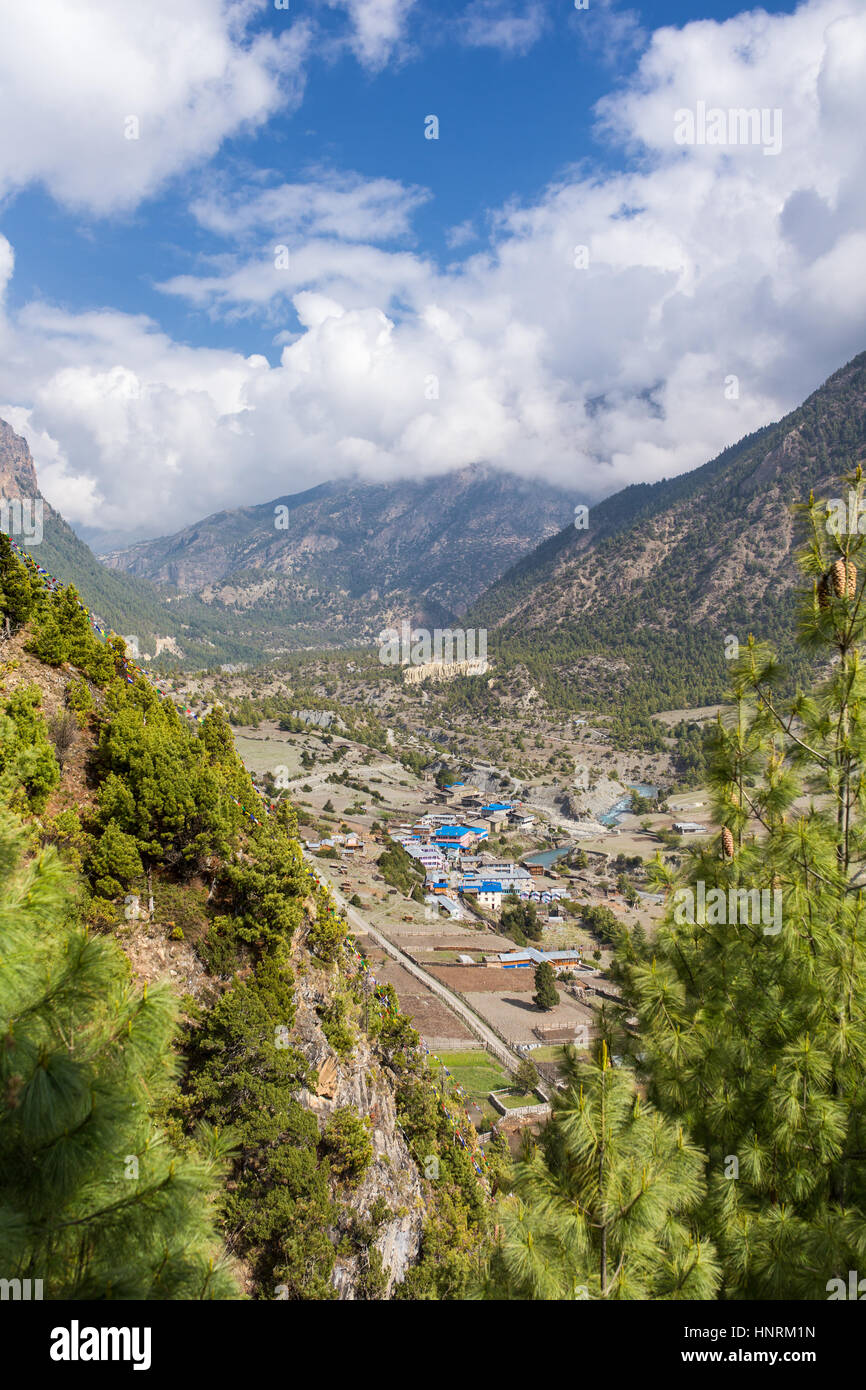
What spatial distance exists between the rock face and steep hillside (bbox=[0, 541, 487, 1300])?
6 centimetres

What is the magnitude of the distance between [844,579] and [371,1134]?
661 inches

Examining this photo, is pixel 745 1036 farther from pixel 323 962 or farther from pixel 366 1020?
pixel 366 1020

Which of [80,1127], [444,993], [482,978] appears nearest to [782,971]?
[80,1127]

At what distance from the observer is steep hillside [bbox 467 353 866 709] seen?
494 feet

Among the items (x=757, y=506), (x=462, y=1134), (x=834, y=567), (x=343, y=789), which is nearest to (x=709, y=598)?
(x=757, y=506)

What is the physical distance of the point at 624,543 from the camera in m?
197

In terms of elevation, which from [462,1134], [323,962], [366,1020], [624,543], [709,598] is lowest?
[462,1134]

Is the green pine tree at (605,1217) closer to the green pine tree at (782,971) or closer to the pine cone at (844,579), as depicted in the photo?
the green pine tree at (782,971)

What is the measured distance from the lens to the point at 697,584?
6742 inches

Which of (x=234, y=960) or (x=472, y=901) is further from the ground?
(x=234, y=960)

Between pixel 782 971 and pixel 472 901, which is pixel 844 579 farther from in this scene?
pixel 472 901

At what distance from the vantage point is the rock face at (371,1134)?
14969 mm

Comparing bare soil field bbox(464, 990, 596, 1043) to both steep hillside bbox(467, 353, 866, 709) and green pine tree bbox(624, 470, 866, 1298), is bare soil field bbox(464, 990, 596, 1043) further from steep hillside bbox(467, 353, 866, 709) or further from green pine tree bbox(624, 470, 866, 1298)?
steep hillside bbox(467, 353, 866, 709)
